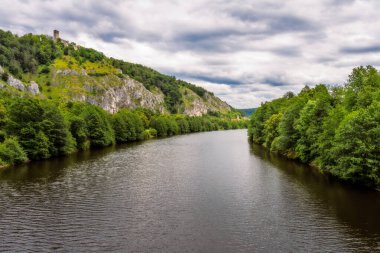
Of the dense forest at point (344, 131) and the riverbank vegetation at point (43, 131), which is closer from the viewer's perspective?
the dense forest at point (344, 131)

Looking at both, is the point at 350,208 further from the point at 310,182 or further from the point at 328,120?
the point at 328,120

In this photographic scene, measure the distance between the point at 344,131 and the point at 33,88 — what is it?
176500 mm

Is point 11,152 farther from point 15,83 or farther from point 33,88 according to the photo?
point 33,88

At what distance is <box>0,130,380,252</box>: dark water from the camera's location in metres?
26.7

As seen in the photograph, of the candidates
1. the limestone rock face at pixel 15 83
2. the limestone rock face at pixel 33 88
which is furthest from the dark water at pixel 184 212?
the limestone rock face at pixel 33 88

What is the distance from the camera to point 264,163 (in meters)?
68.2

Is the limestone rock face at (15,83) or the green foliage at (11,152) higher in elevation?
the limestone rock face at (15,83)

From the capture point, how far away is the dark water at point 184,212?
26.7 metres

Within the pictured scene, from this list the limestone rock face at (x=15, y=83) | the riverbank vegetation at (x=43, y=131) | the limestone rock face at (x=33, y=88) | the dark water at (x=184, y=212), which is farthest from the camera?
the limestone rock face at (x=33, y=88)

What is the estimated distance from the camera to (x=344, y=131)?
44.1 metres

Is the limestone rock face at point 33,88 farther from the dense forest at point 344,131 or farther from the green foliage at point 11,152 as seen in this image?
the dense forest at point 344,131

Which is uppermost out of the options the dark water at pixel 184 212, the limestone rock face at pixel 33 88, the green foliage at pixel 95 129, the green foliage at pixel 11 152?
the limestone rock face at pixel 33 88

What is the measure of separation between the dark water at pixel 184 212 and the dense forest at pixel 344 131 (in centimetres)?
285

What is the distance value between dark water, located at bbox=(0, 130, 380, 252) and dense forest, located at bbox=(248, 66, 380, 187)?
2.85m
